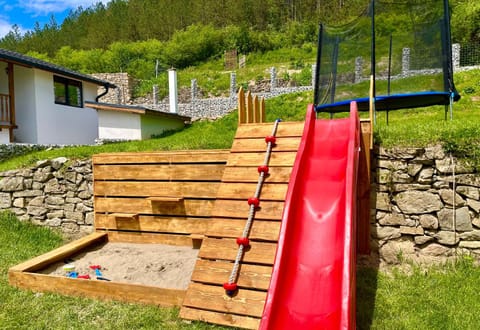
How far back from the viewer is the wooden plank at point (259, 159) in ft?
15.6

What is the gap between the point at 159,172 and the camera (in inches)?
245

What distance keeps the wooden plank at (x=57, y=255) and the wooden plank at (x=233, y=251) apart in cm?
253

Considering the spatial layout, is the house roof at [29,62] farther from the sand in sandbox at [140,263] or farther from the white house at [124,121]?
the sand in sandbox at [140,263]

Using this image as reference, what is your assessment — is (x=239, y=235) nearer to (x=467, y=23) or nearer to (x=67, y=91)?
(x=67, y=91)

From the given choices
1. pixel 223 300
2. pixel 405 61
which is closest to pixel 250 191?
pixel 223 300

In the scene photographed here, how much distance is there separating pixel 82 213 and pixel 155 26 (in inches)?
1912

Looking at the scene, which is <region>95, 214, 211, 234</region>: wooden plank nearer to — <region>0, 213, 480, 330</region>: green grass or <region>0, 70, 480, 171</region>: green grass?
<region>0, 70, 480, 171</region>: green grass

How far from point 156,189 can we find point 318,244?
10.9ft

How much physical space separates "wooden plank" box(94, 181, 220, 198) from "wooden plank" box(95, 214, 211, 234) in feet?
1.27

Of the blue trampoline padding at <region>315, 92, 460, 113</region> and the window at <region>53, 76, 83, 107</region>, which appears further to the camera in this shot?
the window at <region>53, 76, 83, 107</region>

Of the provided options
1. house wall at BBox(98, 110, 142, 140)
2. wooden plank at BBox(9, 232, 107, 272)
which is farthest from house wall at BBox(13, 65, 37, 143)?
wooden plank at BBox(9, 232, 107, 272)

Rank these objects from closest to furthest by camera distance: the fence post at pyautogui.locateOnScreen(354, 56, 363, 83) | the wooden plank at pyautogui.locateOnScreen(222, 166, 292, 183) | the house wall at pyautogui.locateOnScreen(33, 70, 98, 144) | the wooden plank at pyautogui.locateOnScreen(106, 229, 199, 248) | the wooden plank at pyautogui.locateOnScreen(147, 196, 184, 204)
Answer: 1. the wooden plank at pyautogui.locateOnScreen(222, 166, 292, 183)
2. the wooden plank at pyautogui.locateOnScreen(147, 196, 184, 204)
3. the wooden plank at pyautogui.locateOnScreen(106, 229, 199, 248)
4. the fence post at pyautogui.locateOnScreen(354, 56, 363, 83)
5. the house wall at pyautogui.locateOnScreen(33, 70, 98, 144)

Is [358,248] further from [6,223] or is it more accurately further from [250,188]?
[6,223]

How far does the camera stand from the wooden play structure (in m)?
3.91
